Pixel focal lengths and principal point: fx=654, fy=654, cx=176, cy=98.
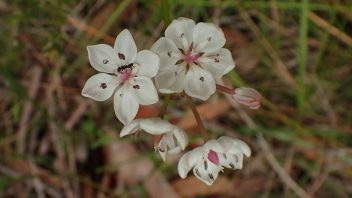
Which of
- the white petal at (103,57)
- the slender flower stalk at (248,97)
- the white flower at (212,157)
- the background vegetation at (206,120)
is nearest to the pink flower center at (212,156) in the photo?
the white flower at (212,157)

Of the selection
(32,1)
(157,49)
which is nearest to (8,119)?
(32,1)

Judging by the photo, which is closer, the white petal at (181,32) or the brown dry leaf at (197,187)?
the white petal at (181,32)

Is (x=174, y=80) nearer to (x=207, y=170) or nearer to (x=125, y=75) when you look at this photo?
(x=125, y=75)

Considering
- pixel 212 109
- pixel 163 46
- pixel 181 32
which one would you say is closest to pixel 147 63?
pixel 163 46

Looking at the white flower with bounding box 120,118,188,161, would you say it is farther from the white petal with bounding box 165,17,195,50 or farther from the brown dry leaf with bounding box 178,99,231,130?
the brown dry leaf with bounding box 178,99,231,130

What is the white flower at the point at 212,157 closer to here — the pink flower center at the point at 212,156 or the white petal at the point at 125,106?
the pink flower center at the point at 212,156

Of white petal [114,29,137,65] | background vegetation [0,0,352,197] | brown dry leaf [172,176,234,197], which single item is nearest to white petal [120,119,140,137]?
white petal [114,29,137,65]

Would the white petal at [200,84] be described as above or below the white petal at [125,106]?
below
